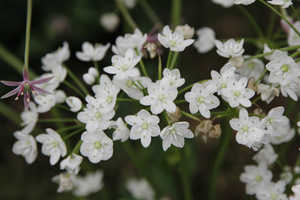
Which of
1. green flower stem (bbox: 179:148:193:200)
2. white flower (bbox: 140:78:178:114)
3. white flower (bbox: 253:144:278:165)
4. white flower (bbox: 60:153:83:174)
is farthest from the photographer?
green flower stem (bbox: 179:148:193:200)

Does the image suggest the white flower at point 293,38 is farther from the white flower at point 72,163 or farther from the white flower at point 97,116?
the white flower at point 72,163

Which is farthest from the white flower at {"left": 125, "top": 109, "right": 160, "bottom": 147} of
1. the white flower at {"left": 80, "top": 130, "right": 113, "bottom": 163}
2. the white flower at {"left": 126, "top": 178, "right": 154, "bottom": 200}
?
the white flower at {"left": 126, "top": 178, "right": 154, "bottom": 200}

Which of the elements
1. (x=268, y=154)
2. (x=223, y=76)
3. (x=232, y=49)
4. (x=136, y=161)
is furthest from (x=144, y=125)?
(x=136, y=161)

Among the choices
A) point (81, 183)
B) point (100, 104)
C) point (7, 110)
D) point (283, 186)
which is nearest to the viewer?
point (100, 104)

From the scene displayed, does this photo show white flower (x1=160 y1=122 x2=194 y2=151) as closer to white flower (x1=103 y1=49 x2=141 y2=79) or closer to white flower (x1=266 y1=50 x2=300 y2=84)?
white flower (x1=103 y1=49 x2=141 y2=79)

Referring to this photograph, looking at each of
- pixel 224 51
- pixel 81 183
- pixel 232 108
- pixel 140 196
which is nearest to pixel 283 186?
pixel 232 108

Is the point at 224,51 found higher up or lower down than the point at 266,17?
lower down

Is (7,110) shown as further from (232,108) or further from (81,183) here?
(232,108)

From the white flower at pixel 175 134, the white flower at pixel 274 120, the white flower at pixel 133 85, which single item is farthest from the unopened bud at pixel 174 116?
the white flower at pixel 274 120
